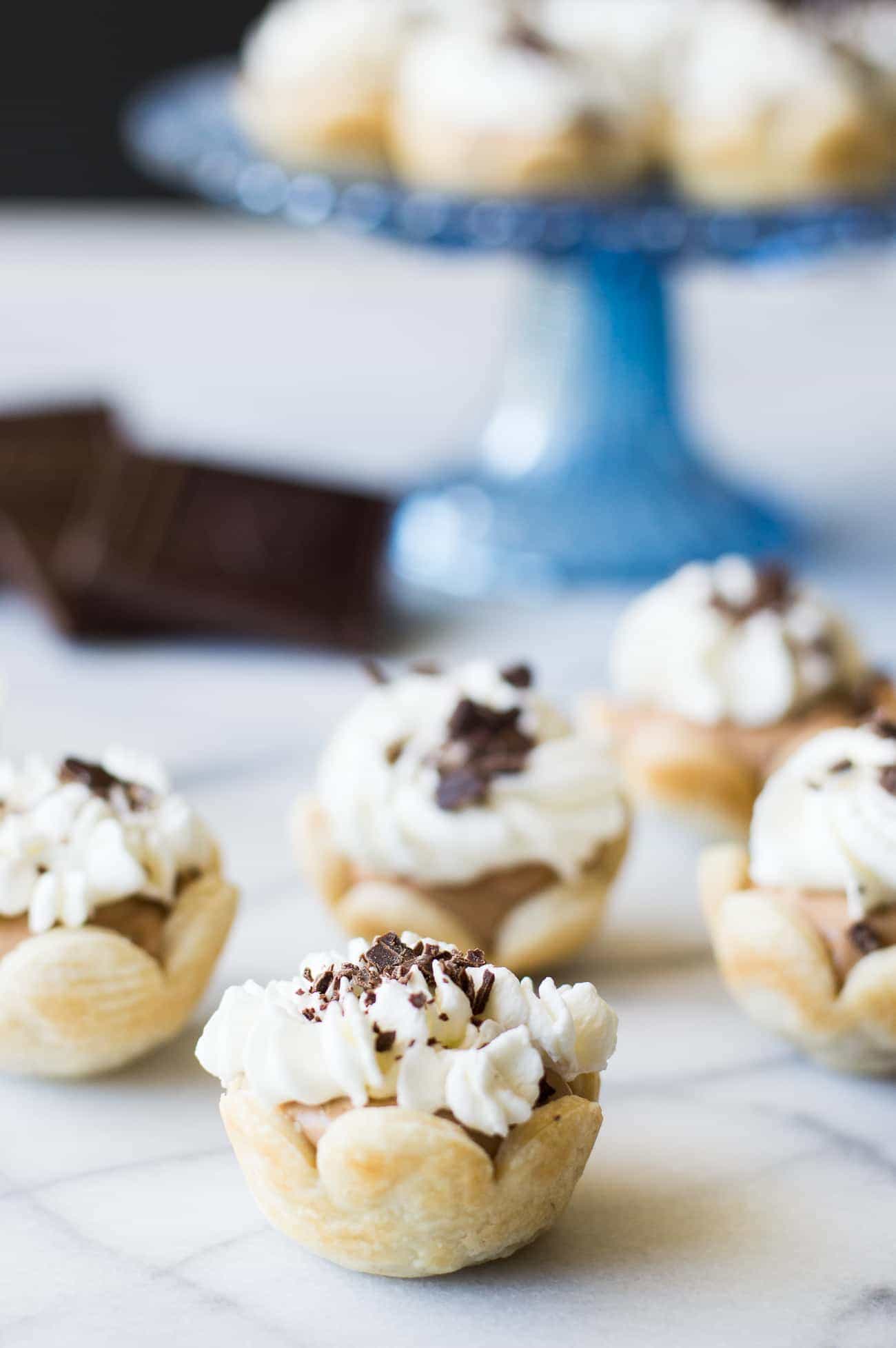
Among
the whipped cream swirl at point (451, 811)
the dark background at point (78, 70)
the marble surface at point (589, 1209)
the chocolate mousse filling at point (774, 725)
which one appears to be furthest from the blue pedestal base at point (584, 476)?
the dark background at point (78, 70)

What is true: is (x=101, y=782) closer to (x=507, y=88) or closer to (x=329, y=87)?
(x=507, y=88)

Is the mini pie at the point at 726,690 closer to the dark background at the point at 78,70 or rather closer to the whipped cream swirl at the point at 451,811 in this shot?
the whipped cream swirl at the point at 451,811

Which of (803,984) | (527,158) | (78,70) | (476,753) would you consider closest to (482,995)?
(803,984)

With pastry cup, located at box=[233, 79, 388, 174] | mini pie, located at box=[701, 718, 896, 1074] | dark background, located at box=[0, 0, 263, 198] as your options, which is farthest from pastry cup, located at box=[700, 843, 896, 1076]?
dark background, located at box=[0, 0, 263, 198]

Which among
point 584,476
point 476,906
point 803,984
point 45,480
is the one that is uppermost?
point 803,984

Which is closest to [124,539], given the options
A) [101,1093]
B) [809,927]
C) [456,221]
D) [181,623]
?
[181,623]
